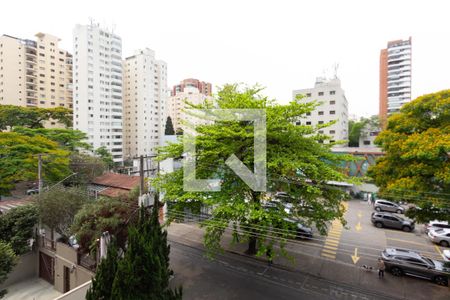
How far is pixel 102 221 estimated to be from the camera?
10.6 m

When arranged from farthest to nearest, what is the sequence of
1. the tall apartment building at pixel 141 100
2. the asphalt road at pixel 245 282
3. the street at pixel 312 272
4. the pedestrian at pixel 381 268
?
1. the tall apartment building at pixel 141 100
2. the pedestrian at pixel 381 268
3. the street at pixel 312 272
4. the asphalt road at pixel 245 282

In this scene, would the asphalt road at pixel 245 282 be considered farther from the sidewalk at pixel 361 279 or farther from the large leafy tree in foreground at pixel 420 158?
the large leafy tree in foreground at pixel 420 158

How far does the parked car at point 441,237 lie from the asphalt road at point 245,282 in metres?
9.44

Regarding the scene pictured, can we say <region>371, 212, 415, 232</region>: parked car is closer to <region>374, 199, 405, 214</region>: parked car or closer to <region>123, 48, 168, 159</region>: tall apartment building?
<region>374, 199, 405, 214</region>: parked car

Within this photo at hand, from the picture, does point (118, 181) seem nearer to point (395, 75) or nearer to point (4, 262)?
point (4, 262)

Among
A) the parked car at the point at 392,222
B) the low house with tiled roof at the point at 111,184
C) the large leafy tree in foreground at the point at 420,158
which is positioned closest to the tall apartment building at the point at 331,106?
the parked car at the point at 392,222

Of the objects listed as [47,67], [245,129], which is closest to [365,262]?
[245,129]

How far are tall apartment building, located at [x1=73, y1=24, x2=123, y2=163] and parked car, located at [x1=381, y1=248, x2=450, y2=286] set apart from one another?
142ft

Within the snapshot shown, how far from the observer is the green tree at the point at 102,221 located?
1062 cm

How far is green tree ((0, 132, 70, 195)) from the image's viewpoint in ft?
62.5

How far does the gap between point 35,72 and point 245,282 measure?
56485 millimetres

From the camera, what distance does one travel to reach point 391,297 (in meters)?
9.61

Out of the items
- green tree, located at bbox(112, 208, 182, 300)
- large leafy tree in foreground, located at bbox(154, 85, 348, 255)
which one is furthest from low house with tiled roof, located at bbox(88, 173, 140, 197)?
green tree, located at bbox(112, 208, 182, 300)

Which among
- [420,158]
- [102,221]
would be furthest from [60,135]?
[420,158]
